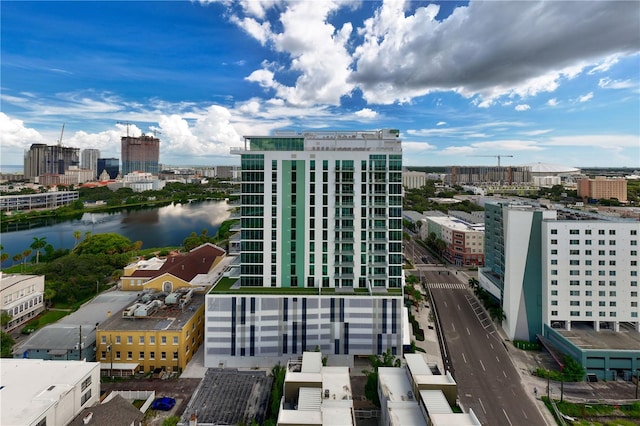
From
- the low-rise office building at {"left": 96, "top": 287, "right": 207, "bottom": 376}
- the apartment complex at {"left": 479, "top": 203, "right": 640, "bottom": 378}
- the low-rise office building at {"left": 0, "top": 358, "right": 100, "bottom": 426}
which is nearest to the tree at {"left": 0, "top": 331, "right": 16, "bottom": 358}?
the low-rise office building at {"left": 0, "top": 358, "right": 100, "bottom": 426}

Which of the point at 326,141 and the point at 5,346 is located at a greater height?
the point at 326,141

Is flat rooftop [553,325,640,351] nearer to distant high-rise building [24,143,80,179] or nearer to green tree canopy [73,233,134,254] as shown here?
green tree canopy [73,233,134,254]

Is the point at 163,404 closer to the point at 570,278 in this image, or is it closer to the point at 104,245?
the point at 570,278

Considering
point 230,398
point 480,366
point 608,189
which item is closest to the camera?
point 230,398

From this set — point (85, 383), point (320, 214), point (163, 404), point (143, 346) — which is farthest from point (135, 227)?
point (163, 404)

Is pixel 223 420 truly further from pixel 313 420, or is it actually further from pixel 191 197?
pixel 191 197

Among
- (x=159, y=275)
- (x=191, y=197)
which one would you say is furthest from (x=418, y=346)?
(x=191, y=197)
